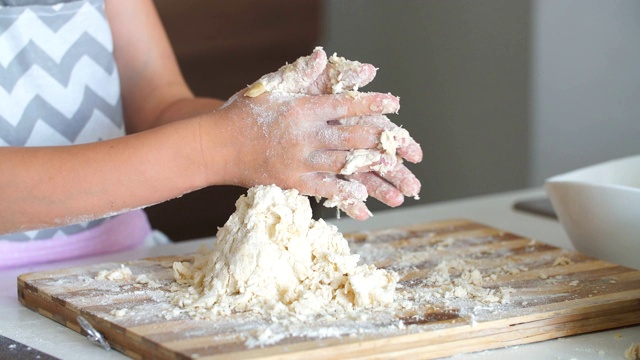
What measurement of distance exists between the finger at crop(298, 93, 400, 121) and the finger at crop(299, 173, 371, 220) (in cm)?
8

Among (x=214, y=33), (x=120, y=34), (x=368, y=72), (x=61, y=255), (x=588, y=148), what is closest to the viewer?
(x=368, y=72)

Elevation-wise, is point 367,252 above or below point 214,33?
below

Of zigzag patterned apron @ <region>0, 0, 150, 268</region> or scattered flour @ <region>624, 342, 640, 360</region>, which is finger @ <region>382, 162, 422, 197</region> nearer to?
scattered flour @ <region>624, 342, 640, 360</region>

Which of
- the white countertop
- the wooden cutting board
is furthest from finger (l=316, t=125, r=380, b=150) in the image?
the white countertop

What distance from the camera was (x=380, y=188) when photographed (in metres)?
1.21

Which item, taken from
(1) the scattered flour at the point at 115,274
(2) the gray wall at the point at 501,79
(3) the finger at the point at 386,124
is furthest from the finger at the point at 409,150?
(2) the gray wall at the point at 501,79

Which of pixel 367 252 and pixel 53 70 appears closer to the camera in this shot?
pixel 367 252

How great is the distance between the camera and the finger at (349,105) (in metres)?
1.14

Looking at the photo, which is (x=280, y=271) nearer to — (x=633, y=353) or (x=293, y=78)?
(x=293, y=78)

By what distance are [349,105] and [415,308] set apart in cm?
27

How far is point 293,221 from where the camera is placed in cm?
114

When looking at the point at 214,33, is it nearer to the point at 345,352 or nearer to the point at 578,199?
the point at 578,199

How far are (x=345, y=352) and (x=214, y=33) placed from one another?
2312 mm

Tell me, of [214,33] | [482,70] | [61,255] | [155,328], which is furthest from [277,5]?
Result: [155,328]
